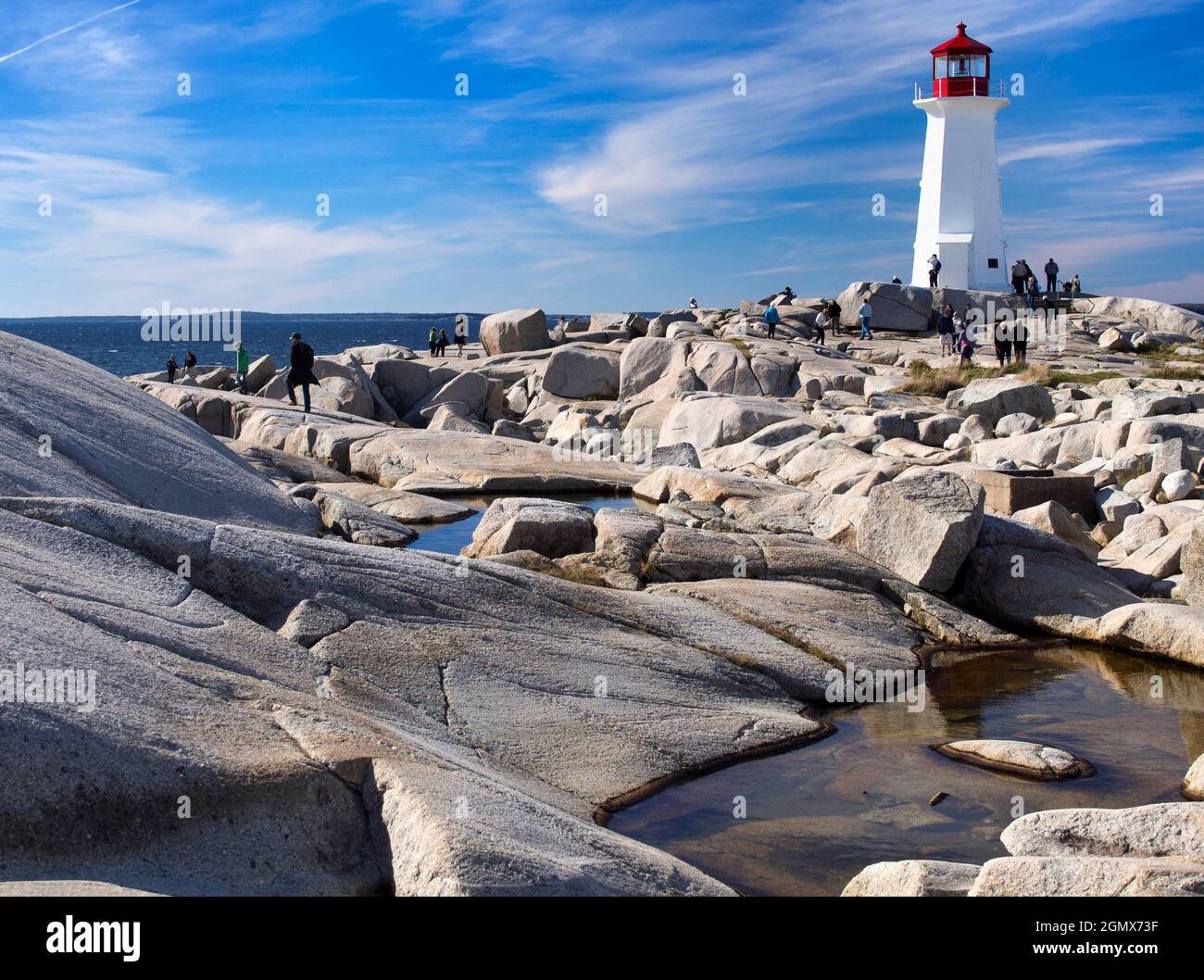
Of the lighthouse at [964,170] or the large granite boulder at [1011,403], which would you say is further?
the lighthouse at [964,170]

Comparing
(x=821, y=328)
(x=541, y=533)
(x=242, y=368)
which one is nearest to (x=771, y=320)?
(x=821, y=328)

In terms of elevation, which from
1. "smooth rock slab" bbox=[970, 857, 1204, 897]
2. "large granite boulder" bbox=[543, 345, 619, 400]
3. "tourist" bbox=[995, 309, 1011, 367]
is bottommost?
"smooth rock slab" bbox=[970, 857, 1204, 897]

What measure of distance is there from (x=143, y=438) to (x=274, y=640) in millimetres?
6695

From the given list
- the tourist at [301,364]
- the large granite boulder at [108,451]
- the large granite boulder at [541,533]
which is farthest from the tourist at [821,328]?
the large granite boulder at [541,533]

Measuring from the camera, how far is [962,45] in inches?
1855

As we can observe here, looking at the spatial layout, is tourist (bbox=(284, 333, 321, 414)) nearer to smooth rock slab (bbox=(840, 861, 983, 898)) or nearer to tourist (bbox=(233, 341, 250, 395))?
tourist (bbox=(233, 341, 250, 395))

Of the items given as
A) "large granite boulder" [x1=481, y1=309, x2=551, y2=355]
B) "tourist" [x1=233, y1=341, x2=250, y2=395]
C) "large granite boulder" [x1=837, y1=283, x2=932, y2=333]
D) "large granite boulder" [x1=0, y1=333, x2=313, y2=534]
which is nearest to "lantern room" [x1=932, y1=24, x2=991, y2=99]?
"large granite boulder" [x1=837, y1=283, x2=932, y2=333]

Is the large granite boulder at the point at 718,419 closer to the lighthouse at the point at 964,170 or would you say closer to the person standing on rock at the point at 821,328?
the person standing on rock at the point at 821,328

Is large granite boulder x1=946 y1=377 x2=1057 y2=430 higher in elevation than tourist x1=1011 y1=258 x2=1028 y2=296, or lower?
lower

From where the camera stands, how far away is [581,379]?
3450 cm

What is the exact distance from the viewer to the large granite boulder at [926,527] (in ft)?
45.1

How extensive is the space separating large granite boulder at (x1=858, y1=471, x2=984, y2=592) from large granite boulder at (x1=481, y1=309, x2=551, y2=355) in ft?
91.9

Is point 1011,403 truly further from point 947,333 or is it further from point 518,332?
point 518,332

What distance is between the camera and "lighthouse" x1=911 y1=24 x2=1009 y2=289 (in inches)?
1845
